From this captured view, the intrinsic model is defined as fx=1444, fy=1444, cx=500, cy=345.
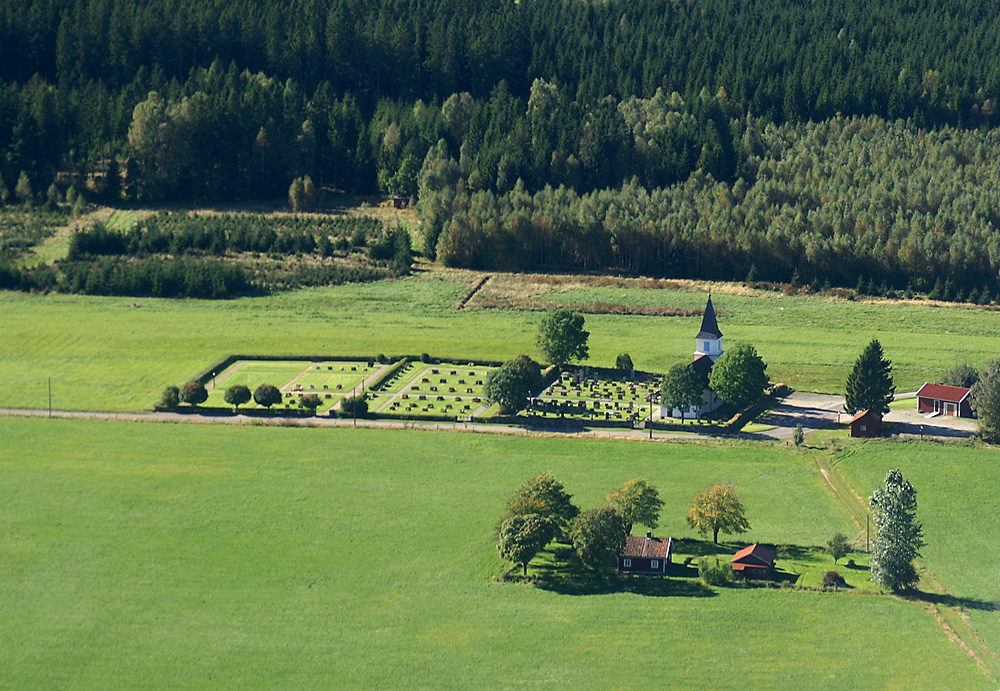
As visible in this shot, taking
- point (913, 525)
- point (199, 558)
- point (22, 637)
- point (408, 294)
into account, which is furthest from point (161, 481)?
point (408, 294)

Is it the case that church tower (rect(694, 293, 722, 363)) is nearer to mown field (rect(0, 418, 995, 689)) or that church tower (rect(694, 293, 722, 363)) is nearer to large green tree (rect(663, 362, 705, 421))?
large green tree (rect(663, 362, 705, 421))

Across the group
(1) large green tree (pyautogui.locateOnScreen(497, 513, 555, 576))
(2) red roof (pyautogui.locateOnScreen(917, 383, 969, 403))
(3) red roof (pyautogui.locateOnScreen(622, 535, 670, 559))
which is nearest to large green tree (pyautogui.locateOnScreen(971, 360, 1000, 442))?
(2) red roof (pyautogui.locateOnScreen(917, 383, 969, 403))

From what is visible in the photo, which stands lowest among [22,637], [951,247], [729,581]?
[22,637]

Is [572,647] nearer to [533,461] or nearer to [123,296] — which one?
[533,461]

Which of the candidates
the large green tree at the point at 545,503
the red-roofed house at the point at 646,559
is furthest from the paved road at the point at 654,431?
the red-roofed house at the point at 646,559

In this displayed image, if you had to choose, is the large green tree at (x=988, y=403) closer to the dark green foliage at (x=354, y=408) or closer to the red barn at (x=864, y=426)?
the red barn at (x=864, y=426)
